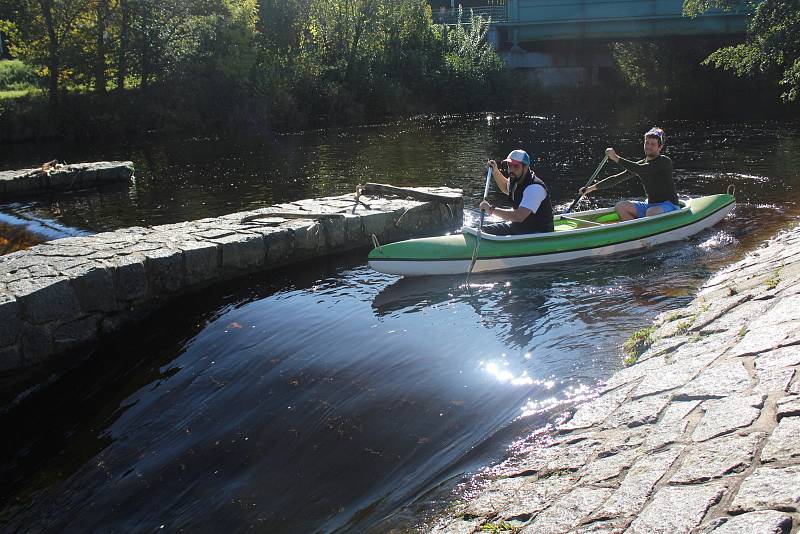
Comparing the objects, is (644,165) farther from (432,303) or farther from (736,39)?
(736,39)

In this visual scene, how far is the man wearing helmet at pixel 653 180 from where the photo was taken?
10.4 meters

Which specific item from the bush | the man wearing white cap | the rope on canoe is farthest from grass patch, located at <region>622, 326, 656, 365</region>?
the bush

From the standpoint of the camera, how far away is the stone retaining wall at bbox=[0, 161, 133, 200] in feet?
51.7

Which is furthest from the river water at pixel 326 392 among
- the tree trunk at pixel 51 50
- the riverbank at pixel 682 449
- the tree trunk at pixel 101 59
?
the tree trunk at pixel 101 59

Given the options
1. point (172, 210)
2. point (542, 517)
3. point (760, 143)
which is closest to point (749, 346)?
point (542, 517)

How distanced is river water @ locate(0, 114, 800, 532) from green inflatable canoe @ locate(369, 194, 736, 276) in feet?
0.61

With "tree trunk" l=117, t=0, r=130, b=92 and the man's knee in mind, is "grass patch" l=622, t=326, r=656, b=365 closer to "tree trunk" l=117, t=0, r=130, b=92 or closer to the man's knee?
the man's knee

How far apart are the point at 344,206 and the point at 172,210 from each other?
4477 mm

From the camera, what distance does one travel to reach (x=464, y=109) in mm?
37000

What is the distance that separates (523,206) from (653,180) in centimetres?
268

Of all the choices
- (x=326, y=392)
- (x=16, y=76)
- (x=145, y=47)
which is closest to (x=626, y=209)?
(x=326, y=392)

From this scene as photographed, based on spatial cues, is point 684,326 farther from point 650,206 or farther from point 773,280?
point 650,206

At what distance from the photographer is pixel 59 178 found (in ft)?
54.3

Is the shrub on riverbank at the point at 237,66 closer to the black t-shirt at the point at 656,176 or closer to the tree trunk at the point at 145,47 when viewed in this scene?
the tree trunk at the point at 145,47
